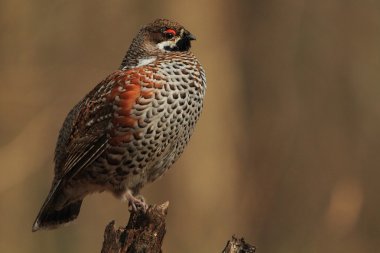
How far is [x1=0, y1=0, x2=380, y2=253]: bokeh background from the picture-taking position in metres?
12.4

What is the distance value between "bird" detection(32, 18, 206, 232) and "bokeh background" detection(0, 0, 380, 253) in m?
3.74

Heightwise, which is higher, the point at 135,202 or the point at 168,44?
the point at 168,44

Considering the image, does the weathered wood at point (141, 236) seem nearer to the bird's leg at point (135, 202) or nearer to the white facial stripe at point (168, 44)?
the bird's leg at point (135, 202)

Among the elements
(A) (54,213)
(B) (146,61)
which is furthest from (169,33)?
(A) (54,213)

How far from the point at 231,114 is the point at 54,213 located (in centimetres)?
691

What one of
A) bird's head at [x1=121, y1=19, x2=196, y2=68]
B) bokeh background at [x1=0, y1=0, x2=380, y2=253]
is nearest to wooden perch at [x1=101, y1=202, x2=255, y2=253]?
bird's head at [x1=121, y1=19, x2=196, y2=68]

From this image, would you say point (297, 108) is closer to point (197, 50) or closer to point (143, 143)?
point (197, 50)

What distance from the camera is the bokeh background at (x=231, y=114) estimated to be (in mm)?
12406

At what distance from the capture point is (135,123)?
7.19m

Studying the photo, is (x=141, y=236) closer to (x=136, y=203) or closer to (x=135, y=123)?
(x=136, y=203)

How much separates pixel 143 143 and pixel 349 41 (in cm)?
811

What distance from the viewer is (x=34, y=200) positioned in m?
12.9

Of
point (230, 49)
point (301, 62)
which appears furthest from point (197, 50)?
point (301, 62)

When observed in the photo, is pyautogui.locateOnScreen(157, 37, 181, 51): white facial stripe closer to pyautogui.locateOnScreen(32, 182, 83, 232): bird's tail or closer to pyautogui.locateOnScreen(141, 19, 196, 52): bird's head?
pyautogui.locateOnScreen(141, 19, 196, 52): bird's head
